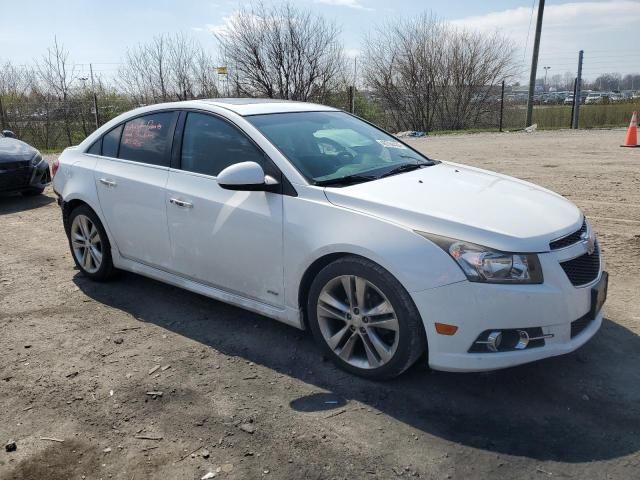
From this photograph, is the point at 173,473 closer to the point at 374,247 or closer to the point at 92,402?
the point at 92,402

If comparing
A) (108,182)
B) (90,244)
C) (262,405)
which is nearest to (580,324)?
(262,405)

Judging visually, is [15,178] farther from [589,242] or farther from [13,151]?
[589,242]

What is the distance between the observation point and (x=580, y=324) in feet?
10.2

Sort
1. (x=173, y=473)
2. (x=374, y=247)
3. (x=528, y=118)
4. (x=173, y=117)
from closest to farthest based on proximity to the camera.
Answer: (x=173, y=473), (x=374, y=247), (x=173, y=117), (x=528, y=118)

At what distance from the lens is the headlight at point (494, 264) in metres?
2.86

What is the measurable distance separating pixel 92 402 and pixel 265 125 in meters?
2.10

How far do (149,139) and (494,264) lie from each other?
2.97 m

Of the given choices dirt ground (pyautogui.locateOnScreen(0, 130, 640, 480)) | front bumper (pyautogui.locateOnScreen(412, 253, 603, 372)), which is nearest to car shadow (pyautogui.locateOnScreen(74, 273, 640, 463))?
dirt ground (pyautogui.locateOnScreen(0, 130, 640, 480))

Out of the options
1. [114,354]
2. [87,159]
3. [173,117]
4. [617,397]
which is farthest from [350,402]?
[87,159]

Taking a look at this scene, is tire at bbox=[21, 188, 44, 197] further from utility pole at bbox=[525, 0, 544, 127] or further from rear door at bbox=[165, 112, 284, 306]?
utility pole at bbox=[525, 0, 544, 127]

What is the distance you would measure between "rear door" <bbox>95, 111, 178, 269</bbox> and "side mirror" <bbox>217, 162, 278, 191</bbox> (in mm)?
896

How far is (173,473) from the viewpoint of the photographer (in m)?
2.59

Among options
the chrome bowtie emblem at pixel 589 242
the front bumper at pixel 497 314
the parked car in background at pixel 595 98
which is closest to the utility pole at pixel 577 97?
the parked car in background at pixel 595 98

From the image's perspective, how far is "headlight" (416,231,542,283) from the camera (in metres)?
2.86
